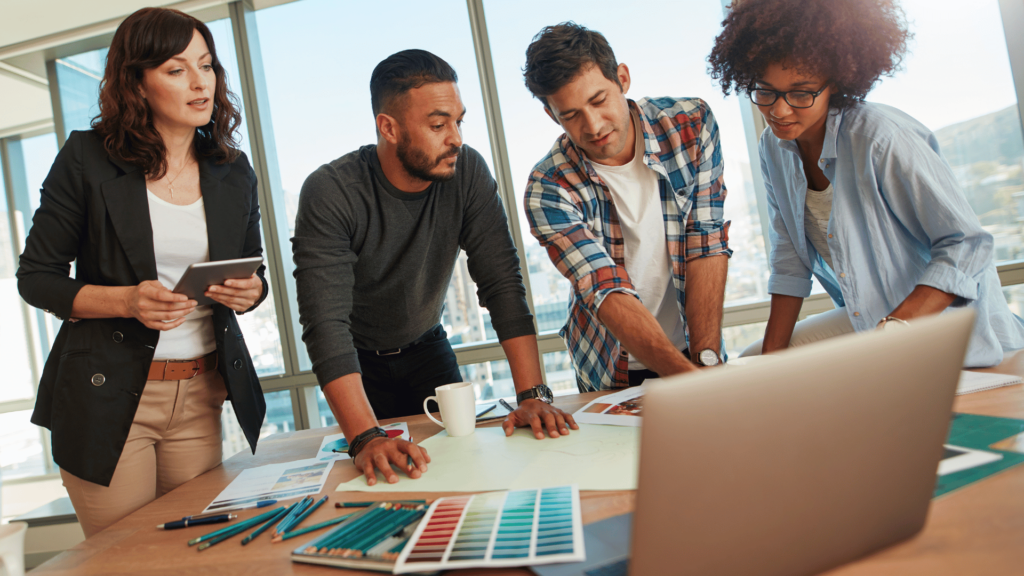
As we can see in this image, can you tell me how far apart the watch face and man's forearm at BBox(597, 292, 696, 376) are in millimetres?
163

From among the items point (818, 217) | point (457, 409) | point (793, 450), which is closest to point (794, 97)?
point (818, 217)

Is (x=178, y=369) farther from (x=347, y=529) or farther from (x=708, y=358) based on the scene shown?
(x=708, y=358)

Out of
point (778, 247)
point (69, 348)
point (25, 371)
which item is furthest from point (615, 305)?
point (25, 371)

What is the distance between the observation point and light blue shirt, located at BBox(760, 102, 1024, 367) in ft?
4.16

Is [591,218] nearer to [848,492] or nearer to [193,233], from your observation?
[193,233]

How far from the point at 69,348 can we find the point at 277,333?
86.1 inches

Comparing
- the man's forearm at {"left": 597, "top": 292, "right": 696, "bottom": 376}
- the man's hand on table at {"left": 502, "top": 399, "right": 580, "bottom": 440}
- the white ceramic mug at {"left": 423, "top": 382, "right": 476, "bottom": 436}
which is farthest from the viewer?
the man's forearm at {"left": 597, "top": 292, "right": 696, "bottom": 376}

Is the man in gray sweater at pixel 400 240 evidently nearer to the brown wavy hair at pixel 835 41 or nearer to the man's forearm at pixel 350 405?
the man's forearm at pixel 350 405

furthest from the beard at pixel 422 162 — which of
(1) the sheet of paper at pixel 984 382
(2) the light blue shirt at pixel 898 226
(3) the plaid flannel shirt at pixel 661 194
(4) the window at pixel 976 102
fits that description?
(4) the window at pixel 976 102

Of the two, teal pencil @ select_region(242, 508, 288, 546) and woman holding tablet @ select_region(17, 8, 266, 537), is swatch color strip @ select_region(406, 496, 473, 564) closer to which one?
teal pencil @ select_region(242, 508, 288, 546)

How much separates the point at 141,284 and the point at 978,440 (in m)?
1.56

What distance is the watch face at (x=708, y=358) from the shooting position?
157 centimetres

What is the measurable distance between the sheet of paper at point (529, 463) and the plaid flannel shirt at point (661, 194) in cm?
58

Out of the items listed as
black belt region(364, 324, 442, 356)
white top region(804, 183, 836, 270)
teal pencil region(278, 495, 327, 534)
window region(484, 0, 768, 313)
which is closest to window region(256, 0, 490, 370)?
window region(484, 0, 768, 313)
